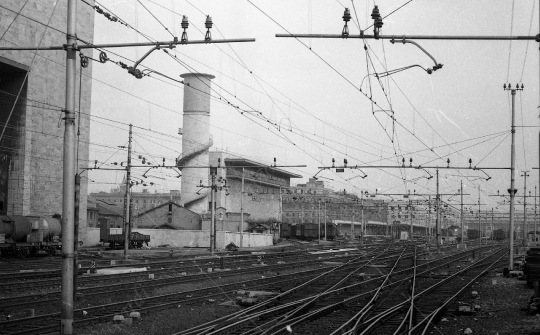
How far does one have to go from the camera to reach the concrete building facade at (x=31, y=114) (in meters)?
52.4

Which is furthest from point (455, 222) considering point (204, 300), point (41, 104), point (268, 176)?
point (204, 300)

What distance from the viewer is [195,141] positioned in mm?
79188

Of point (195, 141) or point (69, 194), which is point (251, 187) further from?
point (69, 194)

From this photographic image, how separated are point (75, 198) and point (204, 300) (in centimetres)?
870

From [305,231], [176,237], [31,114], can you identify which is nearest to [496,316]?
[31,114]

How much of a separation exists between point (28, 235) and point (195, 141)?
35.9m

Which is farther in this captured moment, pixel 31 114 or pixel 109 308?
pixel 31 114

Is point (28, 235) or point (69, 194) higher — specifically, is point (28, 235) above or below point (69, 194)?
below

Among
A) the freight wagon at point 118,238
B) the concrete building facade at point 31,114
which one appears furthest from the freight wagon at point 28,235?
the freight wagon at point 118,238

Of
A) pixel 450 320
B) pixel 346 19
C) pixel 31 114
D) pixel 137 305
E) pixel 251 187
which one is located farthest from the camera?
pixel 251 187

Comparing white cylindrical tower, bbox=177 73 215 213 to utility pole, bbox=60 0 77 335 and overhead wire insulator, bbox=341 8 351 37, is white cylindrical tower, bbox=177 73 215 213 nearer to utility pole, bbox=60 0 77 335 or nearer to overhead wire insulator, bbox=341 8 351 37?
overhead wire insulator, bbox=341 8 351 37

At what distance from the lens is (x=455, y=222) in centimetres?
19400

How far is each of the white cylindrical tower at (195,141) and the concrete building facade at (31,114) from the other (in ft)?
74.0

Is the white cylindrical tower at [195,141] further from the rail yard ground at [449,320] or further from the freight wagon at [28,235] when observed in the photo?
the rail yard ground at [449,320]
